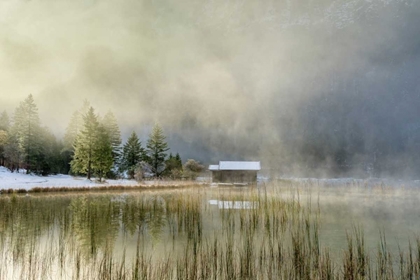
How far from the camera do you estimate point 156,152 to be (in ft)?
192

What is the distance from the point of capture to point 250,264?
7.73m

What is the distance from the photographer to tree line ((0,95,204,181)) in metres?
46.6

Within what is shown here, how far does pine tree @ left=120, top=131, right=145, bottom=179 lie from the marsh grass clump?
130 feet

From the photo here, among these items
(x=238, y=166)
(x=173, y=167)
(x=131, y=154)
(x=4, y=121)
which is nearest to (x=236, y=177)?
(x=238, y=166)

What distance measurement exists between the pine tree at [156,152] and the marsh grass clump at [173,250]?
4050 centimetres

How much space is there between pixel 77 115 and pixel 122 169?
12009 mm

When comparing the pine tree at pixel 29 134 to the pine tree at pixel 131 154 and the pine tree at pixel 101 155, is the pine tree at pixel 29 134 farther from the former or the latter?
the pine tree at pixel 131 154

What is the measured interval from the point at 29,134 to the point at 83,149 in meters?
9.01

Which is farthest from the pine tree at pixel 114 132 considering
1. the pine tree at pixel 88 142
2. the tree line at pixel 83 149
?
the pine tree at pixel 88 142

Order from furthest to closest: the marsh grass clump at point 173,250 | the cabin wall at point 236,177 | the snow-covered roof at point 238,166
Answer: the snow-covered roof at point 238,166 < the cabin wall at point 236,177 < the marsh grass clump at point 173,250

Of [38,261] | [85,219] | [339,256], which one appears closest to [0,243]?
[38,261]

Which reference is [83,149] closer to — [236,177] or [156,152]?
[156,152]

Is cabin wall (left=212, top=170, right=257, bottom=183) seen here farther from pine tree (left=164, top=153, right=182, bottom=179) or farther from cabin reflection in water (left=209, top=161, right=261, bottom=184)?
pine tree (left=164, top=153, right=182, bottom=179)

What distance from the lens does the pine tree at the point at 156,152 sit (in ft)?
191
